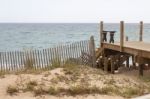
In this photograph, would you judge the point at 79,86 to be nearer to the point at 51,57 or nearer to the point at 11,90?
the point at 11,90

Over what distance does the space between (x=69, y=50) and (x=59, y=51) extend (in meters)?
1.39

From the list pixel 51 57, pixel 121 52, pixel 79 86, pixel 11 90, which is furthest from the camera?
pixel 121 52

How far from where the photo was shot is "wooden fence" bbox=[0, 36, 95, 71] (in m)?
16.5

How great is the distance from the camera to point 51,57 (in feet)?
56.3

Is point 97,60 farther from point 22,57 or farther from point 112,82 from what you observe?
point 112,82

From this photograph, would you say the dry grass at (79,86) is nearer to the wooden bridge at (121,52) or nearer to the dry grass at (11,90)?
the dry grass at (11,90)

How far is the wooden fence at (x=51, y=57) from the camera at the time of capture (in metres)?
16.5

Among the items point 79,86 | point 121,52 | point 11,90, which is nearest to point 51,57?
point 121,52

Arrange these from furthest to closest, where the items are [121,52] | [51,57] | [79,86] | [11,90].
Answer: [121,52] < [51,57] < [79,86] < [11,90]

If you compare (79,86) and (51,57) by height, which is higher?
(51,57)

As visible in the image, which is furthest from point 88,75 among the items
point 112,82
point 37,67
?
point 37,67

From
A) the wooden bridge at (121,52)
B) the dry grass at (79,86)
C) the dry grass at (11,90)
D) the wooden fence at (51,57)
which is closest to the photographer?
the dry grass at (11,90)

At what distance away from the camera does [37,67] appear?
645 inches

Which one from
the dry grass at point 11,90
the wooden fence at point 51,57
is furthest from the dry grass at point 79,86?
the wooden fence at point 51,57
